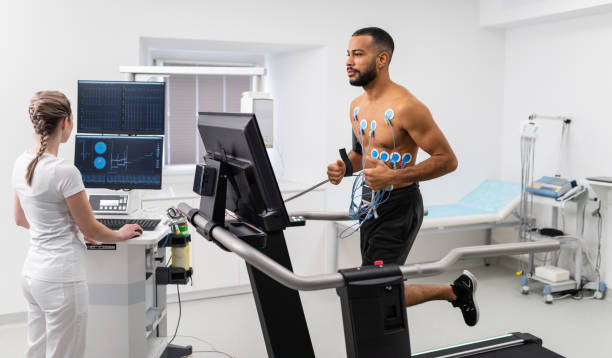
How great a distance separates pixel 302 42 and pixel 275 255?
299 cm

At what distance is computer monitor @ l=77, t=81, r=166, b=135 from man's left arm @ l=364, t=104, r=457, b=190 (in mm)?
1430

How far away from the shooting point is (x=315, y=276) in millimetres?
1672

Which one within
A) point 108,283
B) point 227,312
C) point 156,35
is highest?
point 156,35

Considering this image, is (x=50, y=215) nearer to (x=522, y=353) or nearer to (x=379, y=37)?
(x=379, y=37)

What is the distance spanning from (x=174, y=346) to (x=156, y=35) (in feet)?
7.48

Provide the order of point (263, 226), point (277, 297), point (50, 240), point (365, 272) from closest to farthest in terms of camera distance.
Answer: point (365, 272) < point (263, 226) < point (277, 297) < point (50, 240)

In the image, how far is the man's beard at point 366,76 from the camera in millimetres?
2658

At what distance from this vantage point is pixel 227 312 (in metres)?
Answer: 4.25

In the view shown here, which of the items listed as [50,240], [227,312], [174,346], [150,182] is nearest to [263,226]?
[50,240]

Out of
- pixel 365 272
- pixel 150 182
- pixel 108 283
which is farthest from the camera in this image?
pixel 150 182

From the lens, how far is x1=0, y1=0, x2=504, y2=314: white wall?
12.8 feet

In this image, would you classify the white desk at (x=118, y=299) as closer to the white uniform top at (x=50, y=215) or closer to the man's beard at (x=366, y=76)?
the white uniform top at (x=50, y=215)

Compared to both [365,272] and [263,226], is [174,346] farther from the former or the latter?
[365,272]

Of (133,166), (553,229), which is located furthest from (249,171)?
(553,229)
